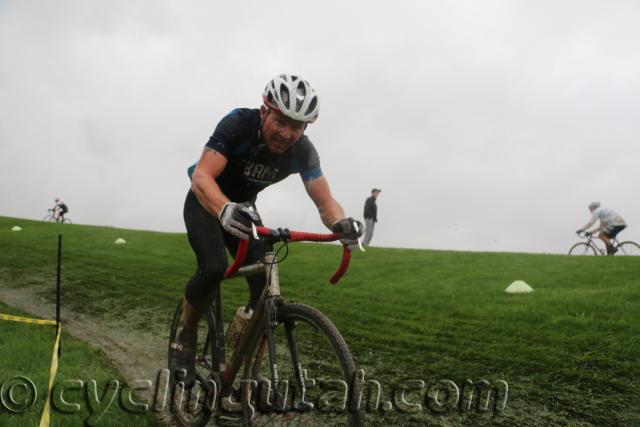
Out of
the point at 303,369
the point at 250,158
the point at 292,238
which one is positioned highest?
the point at 250,158

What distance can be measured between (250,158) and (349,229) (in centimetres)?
134

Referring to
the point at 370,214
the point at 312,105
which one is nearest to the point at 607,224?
the point at 370,214

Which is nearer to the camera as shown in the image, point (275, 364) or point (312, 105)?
point (275, 364)

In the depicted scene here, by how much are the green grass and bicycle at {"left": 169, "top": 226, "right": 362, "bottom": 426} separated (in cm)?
72

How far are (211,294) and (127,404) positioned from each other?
167 centimetres

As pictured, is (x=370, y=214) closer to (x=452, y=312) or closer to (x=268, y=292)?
(x=452, y=312)

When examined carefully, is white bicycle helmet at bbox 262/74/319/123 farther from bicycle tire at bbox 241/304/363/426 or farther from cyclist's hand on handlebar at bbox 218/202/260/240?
bicycle tire at bbox 241/304/363/426

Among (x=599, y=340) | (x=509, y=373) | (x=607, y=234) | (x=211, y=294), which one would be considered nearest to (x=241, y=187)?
(x=211, y=294)

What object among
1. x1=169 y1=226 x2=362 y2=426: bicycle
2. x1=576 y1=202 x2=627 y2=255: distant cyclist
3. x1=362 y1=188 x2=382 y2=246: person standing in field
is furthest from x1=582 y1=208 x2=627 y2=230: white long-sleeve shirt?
x1=169 y1=226 x2=362 y2=426: bicycle

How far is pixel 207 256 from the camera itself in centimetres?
411

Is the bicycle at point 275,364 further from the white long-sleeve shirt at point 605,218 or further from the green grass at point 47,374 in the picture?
the white long-sleeve shirt at point 605,218

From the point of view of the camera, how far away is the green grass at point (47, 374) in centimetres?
Answer: 457

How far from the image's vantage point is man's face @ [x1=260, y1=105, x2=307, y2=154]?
13.2 ft

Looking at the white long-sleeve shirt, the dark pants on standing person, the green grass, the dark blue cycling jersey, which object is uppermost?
the white long-sleeve shirt
